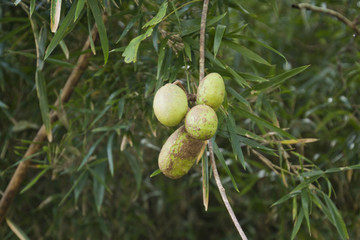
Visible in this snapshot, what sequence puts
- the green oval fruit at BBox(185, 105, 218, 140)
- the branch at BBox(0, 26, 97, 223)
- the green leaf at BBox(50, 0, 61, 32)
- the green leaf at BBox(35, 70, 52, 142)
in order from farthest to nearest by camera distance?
the branch at BBox(0, 26, 97, 223) < the green leaf at BBox(35, 70, 52, 142) < the green leaf at BBox(50, 0, 61, 32) < the green oval fruit at BBox(185, 105, 218, 140)

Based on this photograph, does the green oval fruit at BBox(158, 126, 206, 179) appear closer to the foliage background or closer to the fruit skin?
the fruit skin

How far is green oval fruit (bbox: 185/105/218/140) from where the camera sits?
0.49 metres

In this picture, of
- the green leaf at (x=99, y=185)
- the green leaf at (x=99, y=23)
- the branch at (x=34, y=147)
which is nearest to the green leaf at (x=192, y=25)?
the green leaf at (x=99, y=23)

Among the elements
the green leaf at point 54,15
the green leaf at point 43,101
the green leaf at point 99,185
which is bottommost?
the green leaf at point 99,185

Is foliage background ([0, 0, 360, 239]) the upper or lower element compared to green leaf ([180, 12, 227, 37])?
lower

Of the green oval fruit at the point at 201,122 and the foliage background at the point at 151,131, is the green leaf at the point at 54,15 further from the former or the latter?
the green oval fruit at the point at 201,122

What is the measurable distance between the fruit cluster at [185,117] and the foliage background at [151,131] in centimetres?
15

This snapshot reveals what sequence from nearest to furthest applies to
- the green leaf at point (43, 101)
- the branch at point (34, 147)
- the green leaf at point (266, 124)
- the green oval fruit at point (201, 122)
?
the green oval fruit at point (201, 122), the green leaf at point (266, 124), the green leaf at point (43, 101), the branch at point (34, 147)

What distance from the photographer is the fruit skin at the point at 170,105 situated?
0.52m

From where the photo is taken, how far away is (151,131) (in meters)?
1.10

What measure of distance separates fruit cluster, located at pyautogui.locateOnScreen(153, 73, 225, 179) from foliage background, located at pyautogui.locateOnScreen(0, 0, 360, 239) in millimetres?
154

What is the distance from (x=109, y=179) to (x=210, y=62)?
74 cm

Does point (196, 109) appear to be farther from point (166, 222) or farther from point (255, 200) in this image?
point (166, 222)

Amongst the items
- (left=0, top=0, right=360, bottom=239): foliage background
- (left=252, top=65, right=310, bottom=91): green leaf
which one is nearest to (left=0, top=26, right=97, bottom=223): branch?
(left=0, top=0, right=360, bottom=239): foliage background
